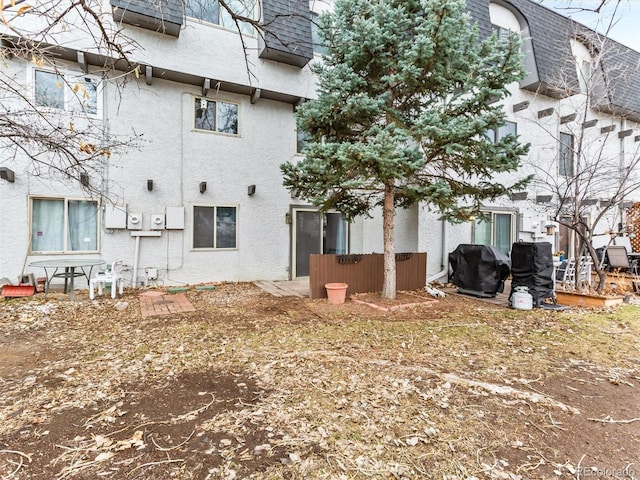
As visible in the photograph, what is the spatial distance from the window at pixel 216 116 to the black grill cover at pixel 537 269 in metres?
7.17

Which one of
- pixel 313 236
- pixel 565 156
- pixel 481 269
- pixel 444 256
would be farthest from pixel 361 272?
pixel 565 156

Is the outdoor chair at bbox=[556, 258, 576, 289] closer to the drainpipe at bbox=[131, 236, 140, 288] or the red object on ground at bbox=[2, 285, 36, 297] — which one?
the drainpipe at bbox=[131, 236, 140, 288]

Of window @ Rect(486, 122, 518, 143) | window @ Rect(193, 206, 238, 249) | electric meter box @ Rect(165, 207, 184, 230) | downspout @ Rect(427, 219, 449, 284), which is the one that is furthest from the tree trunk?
window @ Rect(486, 122, 518, 143)

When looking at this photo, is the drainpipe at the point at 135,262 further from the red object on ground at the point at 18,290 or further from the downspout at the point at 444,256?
the downspout at the point at 444,256

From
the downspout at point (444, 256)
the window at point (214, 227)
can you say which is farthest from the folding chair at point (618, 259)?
the window at point (214, 227)

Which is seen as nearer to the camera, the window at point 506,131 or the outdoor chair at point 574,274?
the outdoor chair at point 574,274

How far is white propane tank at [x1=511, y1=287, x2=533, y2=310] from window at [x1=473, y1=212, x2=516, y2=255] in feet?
13.3

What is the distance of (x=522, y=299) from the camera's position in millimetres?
6180

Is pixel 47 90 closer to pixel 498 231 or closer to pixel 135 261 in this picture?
pixel 135 261

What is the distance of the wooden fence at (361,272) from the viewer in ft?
22.0

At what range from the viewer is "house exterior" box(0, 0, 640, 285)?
6676 millimetres

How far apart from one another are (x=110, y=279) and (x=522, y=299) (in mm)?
7877

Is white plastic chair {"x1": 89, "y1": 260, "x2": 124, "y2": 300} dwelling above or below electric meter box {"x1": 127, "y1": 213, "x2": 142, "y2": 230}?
below

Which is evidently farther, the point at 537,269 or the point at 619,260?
the point at 619,260
